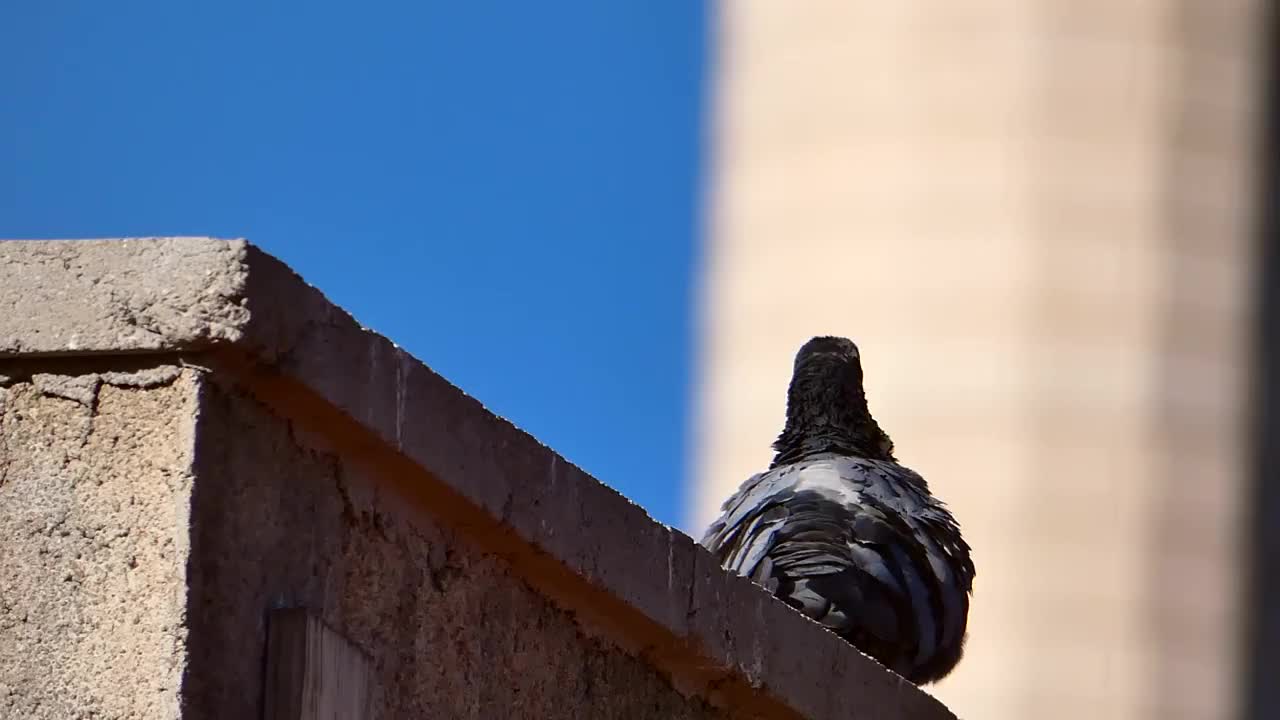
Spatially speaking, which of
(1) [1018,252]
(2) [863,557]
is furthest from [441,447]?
(1) [1018,252]

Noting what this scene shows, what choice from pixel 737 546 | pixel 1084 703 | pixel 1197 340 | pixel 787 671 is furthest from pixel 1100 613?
pixel 787 671

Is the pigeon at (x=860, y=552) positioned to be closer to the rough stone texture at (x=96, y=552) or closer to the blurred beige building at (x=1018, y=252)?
the rough stone texture at (x=96, y=552)

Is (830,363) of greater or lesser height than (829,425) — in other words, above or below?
above

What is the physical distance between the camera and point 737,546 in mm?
7895

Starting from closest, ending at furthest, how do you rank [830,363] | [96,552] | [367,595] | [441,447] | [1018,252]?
[96,552] → [367,595] → [441,447] → [830,363] → [1018,252]

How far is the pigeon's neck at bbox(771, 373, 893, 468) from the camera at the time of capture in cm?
880

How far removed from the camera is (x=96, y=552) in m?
4.43

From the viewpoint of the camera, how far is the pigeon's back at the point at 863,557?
297 inches

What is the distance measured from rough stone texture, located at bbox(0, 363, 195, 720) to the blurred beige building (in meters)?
21.5

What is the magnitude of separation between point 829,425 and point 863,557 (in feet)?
4.09

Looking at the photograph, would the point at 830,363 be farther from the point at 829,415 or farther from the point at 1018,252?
the point at 1018,252

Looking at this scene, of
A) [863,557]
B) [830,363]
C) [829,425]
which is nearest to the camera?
[863,557]

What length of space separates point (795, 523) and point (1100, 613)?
1840 cm

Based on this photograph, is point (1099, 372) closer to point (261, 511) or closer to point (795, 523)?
point (795, 523)
